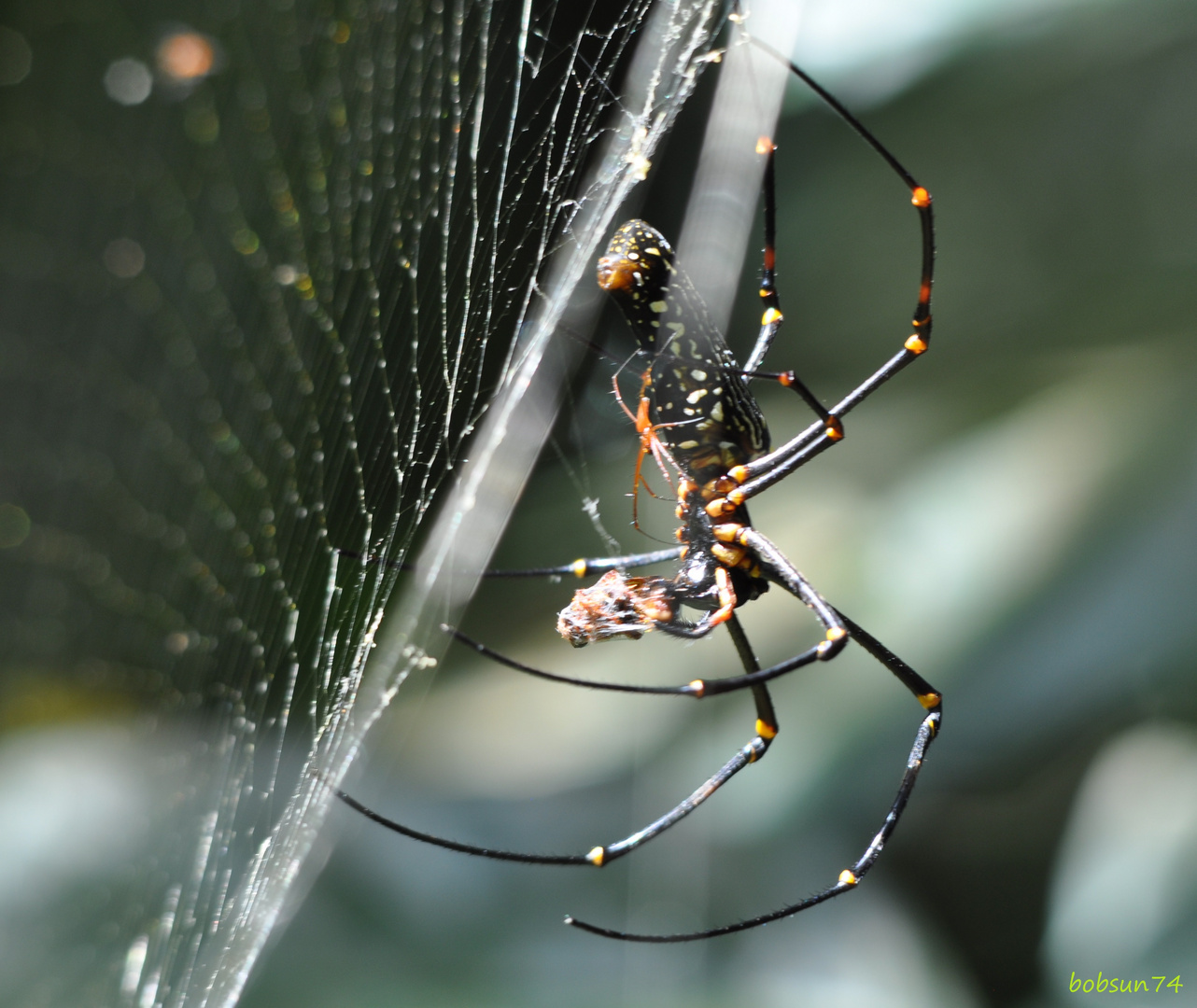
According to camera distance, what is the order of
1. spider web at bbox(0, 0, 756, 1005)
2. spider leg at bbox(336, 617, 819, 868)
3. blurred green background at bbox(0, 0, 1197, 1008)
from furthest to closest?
1. blurred green background at bbox(0, 0, 1197, 1008)
2. spider leg at bbox(336, 617, 819, 868)
3. spider web at bbox(0, 0, 756, 1005)

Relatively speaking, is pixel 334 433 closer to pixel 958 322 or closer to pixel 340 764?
pixel 340 764

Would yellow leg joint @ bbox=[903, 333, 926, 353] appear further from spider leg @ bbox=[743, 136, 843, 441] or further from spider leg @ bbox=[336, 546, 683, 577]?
spider leg @ bbox=[336, 546, 683, 577]

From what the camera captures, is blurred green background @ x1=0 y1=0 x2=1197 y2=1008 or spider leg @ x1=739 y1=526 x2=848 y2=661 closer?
spider leg @ x1=739 y1=526 x2=848 y2=661

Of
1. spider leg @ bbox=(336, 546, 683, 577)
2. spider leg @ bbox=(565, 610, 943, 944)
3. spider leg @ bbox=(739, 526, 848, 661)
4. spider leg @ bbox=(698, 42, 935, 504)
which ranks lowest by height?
spider leg @ bbox=(565, 610, 943, 944)

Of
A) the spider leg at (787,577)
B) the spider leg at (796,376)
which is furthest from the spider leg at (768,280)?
the spider leg at (787,577)

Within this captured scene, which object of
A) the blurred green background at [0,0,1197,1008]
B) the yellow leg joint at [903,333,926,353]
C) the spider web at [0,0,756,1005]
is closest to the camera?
the spider web at [0,0,756,1005]

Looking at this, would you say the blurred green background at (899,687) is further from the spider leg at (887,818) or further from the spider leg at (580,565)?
the spider leg at (887,818)

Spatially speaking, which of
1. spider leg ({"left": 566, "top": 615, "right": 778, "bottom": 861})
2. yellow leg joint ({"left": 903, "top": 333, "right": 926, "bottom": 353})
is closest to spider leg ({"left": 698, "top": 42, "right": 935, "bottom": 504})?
yellow leg joint ({"left": 903, "top": 333, "right": 926, "bottom": 353})
